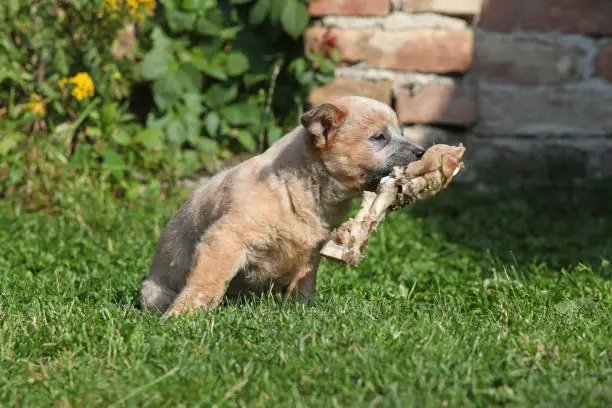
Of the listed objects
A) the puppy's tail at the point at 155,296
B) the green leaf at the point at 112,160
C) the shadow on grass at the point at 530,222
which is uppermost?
the puppy's tail at the point at 155,296

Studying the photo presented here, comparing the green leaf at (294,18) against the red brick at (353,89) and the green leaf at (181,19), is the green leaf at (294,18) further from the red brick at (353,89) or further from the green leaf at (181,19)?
the green leaf at (181,19)

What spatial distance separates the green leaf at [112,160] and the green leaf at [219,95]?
0.81 meters

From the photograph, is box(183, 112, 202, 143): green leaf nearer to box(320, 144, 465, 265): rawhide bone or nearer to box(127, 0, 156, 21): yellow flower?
box(127, 0, 156, 21): yellow flower

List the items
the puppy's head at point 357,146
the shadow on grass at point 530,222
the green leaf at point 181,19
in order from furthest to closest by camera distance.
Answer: the green leaf at point 181,19, the shadow on grass at point 530,222, the puppy's head at point 357,146

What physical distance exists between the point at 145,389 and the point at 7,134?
13.1 feet

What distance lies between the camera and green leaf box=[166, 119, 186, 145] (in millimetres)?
6762

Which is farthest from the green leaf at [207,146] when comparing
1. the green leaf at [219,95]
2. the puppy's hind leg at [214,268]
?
the puppy's hind leg at [214,268]

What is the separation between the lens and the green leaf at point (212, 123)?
270 inches

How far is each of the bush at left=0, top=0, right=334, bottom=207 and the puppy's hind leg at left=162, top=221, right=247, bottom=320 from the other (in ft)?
9.00

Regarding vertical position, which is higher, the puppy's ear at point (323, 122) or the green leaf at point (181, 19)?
the puppy's ear at point (323, 122)

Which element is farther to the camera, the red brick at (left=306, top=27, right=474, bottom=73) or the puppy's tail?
the red brick at (left=306, top=27, right=474, bottom=73)

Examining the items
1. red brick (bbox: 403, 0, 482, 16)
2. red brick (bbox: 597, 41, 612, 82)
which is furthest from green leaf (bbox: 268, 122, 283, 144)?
red brick (bbox: 597, 41, 612, 82)

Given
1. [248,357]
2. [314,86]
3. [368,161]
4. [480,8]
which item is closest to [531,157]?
[480,8]

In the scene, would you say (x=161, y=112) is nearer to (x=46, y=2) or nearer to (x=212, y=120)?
(x=212, y=120)
